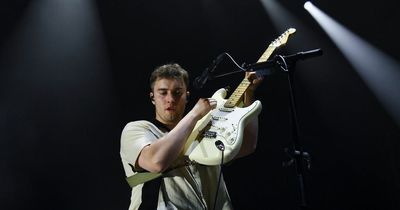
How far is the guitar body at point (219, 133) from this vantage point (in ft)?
6.15

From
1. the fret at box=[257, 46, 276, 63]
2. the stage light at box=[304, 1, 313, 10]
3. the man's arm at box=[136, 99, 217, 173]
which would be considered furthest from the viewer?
the stage light at box=[304, 1, 313, 10]

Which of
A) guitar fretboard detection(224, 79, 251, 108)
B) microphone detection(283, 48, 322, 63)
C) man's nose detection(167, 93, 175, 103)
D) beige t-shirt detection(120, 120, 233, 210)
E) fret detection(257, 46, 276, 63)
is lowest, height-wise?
beige t-shirt detection(120, 120, 233, 210)

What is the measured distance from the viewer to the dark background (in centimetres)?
336

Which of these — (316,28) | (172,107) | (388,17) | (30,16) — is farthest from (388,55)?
(30,16)

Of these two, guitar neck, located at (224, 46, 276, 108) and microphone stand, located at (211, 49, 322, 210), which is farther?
guitar neck, located at (224, 46, 276, 108)

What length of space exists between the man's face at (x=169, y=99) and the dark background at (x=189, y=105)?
143 centimetres

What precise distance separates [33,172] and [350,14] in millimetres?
3212

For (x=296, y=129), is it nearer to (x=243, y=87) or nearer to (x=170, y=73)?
(x=243, y=87)

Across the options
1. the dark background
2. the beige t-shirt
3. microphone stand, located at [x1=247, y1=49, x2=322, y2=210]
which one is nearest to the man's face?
the beige t-shirt

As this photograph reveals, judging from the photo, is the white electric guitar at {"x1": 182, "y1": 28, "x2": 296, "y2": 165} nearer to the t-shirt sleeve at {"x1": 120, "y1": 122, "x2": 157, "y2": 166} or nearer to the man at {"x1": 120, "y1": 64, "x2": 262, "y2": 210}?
Answer: the man at {"x1": 120, "y1": 64, "x2": 262, "y2": 210}

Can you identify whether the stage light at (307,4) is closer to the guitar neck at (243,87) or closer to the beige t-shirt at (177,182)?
the guitar neck at (243,87)

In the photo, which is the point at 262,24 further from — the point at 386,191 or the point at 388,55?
the point at 386,191

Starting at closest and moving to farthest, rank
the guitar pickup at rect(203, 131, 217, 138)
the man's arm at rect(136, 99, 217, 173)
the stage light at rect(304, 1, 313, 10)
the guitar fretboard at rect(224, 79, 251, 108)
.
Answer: the man's arm at rect(136, 99, 217, 173) < the guitar pickup at rect(203, 131, 217, 138) < the guitar fretboard at rect(224, 79, 251, 108) < the stage light at rect(304, 1, 313, 10)

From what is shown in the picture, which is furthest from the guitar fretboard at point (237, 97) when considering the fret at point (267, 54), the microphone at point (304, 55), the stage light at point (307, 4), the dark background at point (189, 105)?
the stage light at point (307, 4)
